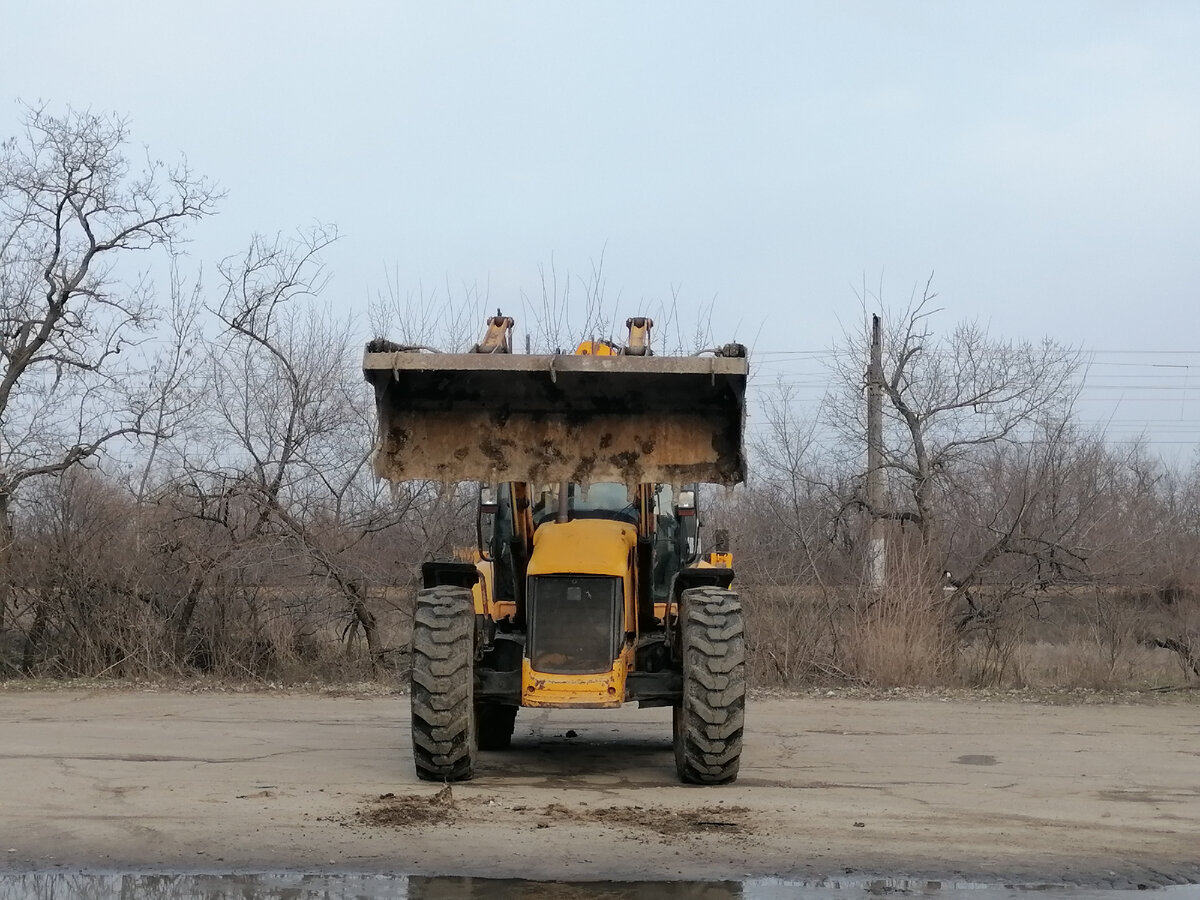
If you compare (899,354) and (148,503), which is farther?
(899,354)

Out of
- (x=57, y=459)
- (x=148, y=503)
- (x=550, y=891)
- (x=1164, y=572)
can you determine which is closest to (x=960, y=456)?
(x=1164, y=572)

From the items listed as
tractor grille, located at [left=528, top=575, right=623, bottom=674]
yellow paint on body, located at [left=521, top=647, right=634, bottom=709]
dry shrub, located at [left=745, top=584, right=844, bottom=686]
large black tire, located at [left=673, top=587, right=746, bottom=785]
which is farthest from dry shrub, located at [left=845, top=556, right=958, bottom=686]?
yellow paint on body, located at [left=521, top=647, right=634, bottom=709]

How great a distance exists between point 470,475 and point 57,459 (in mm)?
12106

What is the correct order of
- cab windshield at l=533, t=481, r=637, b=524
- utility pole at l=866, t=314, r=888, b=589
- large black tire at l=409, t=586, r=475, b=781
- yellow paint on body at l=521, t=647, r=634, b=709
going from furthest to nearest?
utility pole at l=866, t=314, r=888, b=589, cab windshield at l=533, t=481, r=637, b=524, yellow paint on body at l=521, t=647, r=634, b=709, large black tire at l=409, t=586, r=475, b=781

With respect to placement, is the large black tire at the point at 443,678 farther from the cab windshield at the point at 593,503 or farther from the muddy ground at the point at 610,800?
the cab windshield at the point at 593,503

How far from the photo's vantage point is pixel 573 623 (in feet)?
30.4

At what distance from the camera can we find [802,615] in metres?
17.6

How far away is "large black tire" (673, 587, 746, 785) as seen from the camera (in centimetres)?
884

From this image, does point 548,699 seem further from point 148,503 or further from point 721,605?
point 148,503

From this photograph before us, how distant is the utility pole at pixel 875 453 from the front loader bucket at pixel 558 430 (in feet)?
30.9

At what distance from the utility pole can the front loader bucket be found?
9411 millimetres

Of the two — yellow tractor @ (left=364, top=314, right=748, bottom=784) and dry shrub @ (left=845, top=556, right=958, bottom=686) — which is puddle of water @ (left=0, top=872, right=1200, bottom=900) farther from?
dry shrub @ (left=845, top=556, right=958, bottom=686)

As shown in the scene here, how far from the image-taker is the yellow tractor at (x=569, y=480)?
28.9ft

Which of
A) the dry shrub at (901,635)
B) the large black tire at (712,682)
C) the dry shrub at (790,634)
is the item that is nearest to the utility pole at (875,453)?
the dry shrub at (901,635)
